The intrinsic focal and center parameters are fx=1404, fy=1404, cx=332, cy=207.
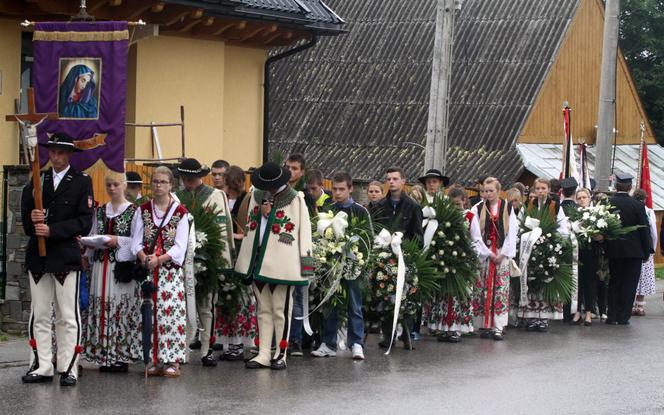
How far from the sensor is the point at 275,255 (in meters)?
12.9

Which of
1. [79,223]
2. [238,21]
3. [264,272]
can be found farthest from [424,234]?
[238,21]

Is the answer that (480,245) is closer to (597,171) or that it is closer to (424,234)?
(424,234)

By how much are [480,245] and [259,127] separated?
361 inches

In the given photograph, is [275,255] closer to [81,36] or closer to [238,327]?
[238,327]

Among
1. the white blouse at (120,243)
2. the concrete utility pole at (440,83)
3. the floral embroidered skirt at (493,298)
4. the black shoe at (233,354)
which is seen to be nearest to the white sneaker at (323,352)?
the black shoe at (233,354)

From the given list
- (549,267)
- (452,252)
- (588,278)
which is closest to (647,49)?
(588,278)

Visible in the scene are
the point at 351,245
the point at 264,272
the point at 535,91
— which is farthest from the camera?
the point at 535,91

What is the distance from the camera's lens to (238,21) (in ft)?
71.4

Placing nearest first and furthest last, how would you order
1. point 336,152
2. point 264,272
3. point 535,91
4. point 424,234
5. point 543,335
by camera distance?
point 264,272
point 424,234
point 543,335
point 535,91
point 336,152

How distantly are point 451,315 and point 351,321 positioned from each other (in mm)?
2240

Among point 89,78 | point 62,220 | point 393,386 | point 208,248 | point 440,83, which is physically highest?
point 440,83

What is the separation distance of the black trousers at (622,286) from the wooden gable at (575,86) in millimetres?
16225

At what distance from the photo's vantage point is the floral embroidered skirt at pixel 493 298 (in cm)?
1638

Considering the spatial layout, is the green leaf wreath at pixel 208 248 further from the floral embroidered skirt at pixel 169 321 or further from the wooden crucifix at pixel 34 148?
the wooden crucifix at pixel 34 148
